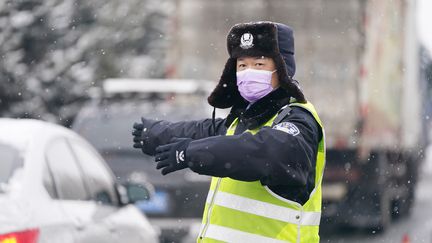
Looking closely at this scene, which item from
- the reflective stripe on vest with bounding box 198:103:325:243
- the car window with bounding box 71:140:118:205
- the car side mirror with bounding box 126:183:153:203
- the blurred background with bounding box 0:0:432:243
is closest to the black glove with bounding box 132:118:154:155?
the reflective stripe on vest with bounding box 198:103:325:243

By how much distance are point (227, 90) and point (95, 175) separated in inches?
117

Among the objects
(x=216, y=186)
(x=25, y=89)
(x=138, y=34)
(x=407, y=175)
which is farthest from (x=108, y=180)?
(x=138, y=34)

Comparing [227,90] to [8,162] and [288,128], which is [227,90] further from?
[8,162]

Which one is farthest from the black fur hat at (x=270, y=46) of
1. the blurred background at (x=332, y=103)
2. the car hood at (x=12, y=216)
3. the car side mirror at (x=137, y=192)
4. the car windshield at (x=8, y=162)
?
the blurred background at (x=332, y=103)

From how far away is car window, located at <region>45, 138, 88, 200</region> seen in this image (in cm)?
657

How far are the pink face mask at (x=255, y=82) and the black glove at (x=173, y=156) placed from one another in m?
0.36

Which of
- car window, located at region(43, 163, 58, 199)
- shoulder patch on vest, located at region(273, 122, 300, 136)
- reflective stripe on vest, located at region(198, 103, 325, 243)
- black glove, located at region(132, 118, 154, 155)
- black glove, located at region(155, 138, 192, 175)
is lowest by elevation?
car window, located at region(43, 163, 58, 199)

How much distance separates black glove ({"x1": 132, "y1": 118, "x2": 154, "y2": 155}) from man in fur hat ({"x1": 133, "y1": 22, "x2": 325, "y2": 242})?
0.93 feet

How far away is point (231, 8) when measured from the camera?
1577 cm

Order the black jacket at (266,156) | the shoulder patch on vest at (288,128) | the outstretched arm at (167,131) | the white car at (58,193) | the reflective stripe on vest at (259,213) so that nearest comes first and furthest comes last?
the black jacket at (266,156), the shoulder patch on vest at (288,128), the reflective stripe on vest at (259,213), the outstretched arm at (167,131), the white car at (58,193)

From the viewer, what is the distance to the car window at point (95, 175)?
7.25 metres

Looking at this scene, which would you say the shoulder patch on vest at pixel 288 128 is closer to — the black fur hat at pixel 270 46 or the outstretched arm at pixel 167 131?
the black fur hat at pixel 270 46

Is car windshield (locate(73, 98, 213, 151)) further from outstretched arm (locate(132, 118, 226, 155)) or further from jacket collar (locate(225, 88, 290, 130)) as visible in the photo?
jacket collar (locate(225, 88, 290, 130))

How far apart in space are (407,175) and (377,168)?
479cm
